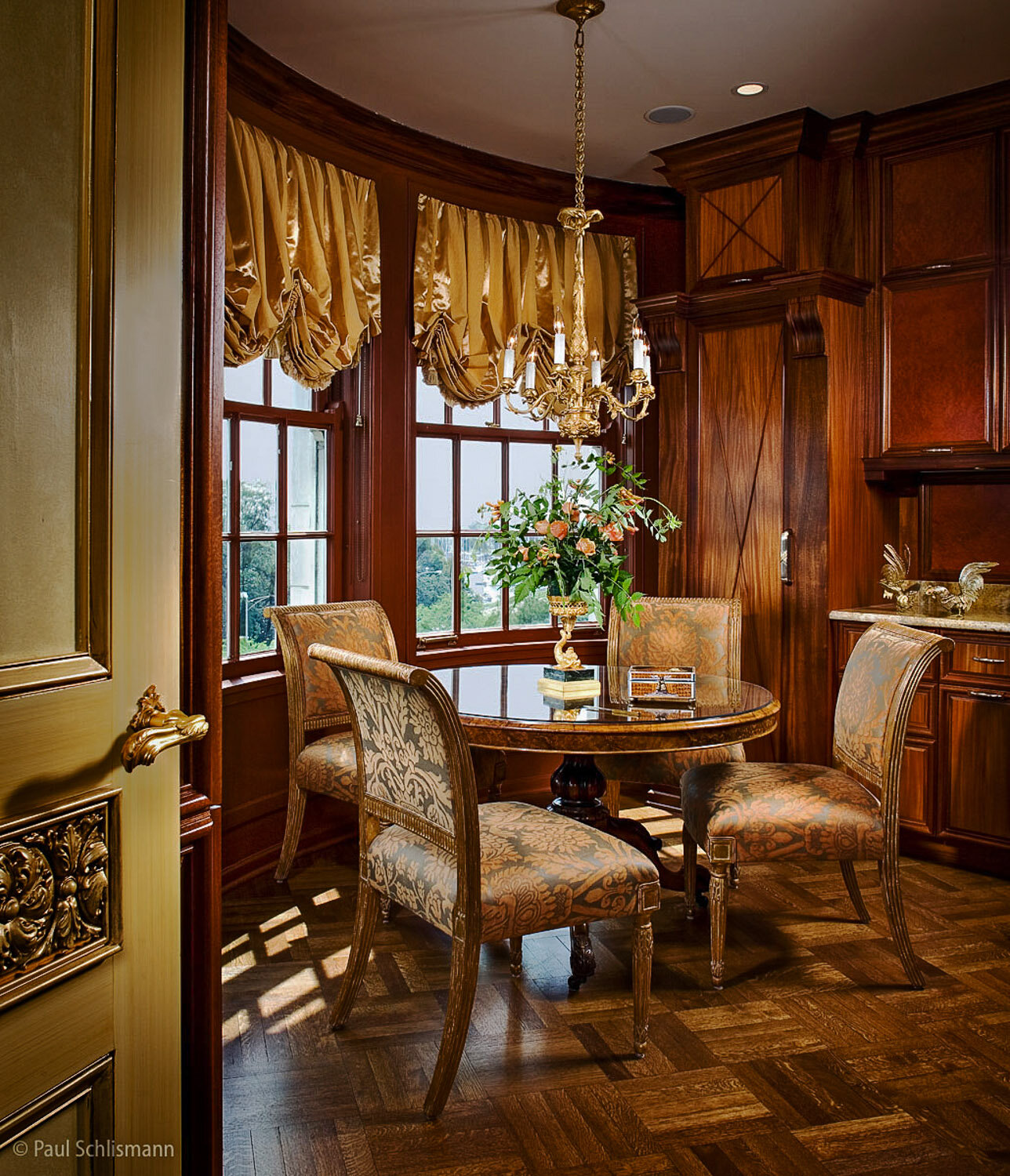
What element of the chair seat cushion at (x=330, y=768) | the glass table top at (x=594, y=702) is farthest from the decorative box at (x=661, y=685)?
the chair seat cushion at (x=330, y=768)

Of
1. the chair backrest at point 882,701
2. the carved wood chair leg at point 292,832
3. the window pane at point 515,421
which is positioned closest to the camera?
the chair backrest at point 882,701

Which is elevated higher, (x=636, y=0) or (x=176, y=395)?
(x=636, y=0)

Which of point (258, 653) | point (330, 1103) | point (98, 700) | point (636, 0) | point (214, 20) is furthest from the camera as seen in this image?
point (258, 653)

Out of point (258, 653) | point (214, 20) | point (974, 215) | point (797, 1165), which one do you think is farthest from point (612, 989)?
point (974, 215)

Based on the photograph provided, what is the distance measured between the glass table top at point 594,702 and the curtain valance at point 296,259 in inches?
50.5

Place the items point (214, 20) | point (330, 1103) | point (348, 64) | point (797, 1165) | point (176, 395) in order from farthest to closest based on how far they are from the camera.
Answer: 1. point (348, 64)
2. point (330, 1103)
3. point (797, 1165)
4. point (214, 20)
5. point (176, 395)

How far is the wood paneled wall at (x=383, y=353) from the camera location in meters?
3.56

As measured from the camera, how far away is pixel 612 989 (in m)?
2.75

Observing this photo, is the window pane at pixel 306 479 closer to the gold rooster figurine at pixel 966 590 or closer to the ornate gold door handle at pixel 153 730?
the gold rooster figurine at pixel 966 590

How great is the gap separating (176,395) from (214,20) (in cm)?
57

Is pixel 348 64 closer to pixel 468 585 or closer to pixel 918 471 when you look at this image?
pixel 468 585

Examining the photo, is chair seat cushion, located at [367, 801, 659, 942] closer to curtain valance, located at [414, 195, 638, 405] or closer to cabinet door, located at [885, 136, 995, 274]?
curtain valance, located at [414, 195, 638, 405]

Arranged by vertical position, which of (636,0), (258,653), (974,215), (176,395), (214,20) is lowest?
(258,653)

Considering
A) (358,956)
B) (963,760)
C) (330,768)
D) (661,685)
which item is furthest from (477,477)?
(358,956)
